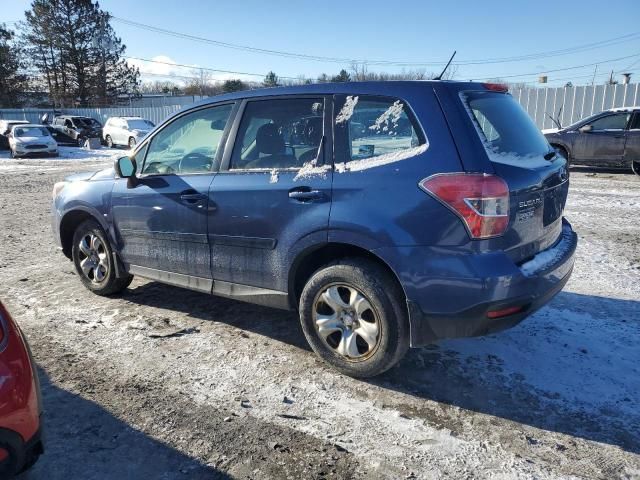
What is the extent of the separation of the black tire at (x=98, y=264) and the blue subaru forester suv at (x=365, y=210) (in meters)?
0.65

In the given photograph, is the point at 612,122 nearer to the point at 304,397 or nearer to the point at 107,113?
Result: the point at 304,397

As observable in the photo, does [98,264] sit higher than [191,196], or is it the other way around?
[191,196]

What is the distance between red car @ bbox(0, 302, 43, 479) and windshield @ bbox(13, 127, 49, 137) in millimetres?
24753

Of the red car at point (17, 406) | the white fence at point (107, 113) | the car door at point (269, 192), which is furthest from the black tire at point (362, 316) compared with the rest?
the white fence at point (107, 113)

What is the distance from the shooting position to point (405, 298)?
3057 mm

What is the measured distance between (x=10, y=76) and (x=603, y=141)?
186 ft

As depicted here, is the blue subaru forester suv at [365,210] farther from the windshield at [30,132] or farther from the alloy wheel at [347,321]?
the windshield at [30,132]

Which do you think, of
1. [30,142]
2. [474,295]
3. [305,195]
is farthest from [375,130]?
[30,142]

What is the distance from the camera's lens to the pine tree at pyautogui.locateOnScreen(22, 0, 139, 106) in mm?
50344

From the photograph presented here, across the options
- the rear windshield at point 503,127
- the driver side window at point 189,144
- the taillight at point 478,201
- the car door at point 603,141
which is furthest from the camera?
the car door at point 603,141

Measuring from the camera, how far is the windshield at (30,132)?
23094 mm

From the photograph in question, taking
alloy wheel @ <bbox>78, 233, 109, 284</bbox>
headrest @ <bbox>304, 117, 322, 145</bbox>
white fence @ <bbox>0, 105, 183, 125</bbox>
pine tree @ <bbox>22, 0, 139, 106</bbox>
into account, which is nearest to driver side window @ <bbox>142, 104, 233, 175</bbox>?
headrest @ <bbox>304, 117, 322, 145</bbox>

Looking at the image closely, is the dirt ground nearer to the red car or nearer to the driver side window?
the red car

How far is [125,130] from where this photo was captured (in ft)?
91.1
